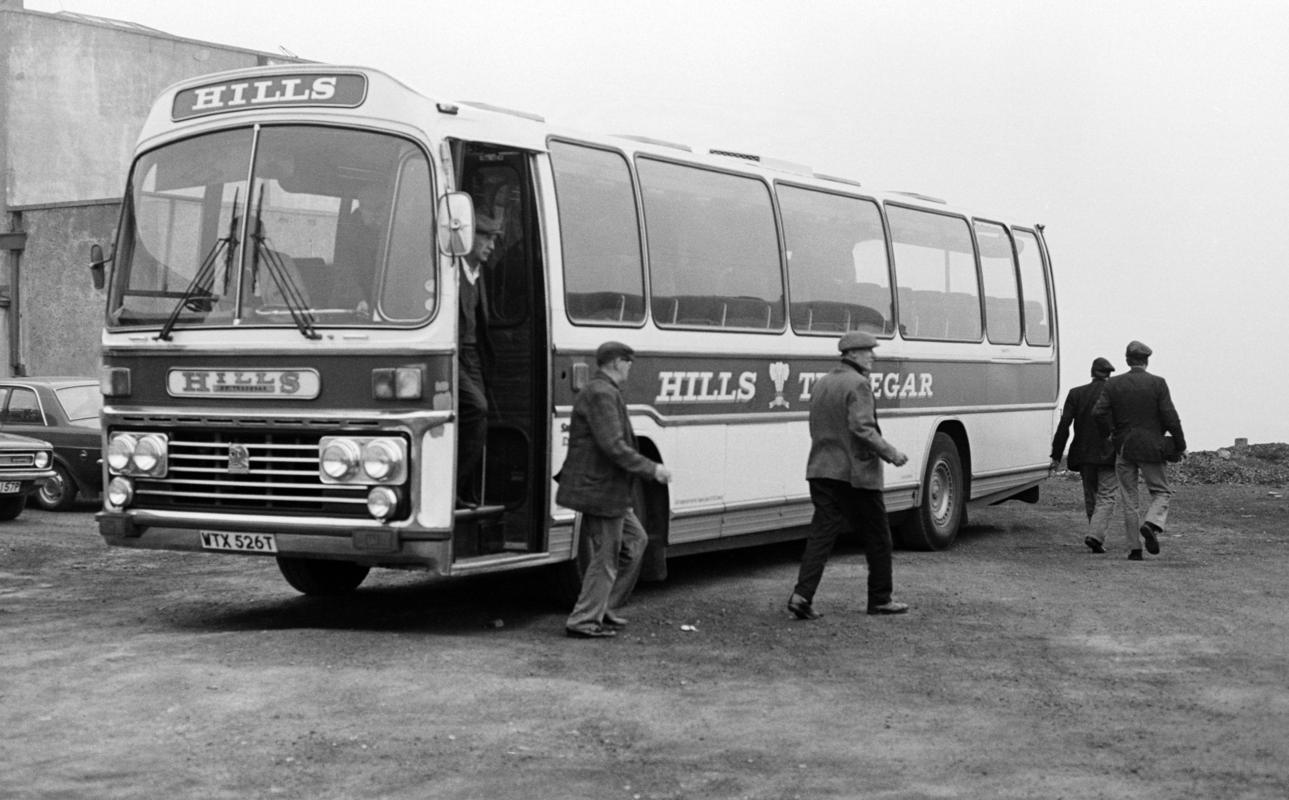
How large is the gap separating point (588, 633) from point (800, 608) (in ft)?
5.31

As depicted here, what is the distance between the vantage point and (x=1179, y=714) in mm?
8523

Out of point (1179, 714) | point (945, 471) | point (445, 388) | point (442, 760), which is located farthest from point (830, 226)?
point (442, 760)

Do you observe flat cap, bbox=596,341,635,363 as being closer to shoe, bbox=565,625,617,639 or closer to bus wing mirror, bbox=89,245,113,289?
shoe, bbox=565,625,617,639

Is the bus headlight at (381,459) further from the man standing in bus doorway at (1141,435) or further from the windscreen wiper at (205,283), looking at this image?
the man standing in bus doorway at (1141,435)

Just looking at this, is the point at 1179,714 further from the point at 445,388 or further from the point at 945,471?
the point at 945,471

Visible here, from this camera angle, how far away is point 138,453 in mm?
10953

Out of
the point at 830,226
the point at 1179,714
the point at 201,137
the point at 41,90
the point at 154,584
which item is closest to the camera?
the point at 1179,714

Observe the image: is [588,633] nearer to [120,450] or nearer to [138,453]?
[138,453]

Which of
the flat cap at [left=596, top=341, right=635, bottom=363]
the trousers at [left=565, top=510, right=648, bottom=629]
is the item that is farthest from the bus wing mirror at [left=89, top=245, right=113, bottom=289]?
the trousers at [left=565, top=510, right=648, bottom=629]

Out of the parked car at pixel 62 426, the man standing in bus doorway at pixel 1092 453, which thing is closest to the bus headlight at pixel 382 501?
the man standing in bus doorway at pixel 1092 453

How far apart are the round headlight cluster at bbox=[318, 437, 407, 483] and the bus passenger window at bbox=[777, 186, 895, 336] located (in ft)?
15.9

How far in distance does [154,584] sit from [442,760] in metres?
7.14

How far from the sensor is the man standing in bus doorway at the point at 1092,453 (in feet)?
53.8

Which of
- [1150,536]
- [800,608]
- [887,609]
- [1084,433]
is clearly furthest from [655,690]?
[1084,433]
